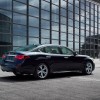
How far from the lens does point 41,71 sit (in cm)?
1105

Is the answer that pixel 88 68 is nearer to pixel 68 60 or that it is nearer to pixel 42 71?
pixel 68 60

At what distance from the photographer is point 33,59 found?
10.7m

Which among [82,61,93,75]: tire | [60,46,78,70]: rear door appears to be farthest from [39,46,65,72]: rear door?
[82,61,93,75]: tire

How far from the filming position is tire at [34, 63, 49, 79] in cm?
1089

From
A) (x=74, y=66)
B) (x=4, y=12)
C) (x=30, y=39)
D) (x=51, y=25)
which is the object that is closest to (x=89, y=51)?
(x=51, y=25)

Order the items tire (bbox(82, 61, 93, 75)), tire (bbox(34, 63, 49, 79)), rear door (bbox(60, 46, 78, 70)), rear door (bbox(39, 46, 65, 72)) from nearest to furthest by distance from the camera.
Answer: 1. tire (bbox(34, 63, 49, 79))
2. rear door (bbox(39, 46, 65, 72))
3. rear door (bbox(60, 46, 78, 70))
4. tire (bbox(82, 61, 93, 75))

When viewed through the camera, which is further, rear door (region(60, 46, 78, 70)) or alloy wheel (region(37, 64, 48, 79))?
rear door (region(60, 46, 78, 70))

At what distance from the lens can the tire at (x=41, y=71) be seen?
10891 mm

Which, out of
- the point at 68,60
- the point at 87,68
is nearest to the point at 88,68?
the point at 87,68

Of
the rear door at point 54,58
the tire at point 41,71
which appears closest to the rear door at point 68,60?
the rear door at point 54,58

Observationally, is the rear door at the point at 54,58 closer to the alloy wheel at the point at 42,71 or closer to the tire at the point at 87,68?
the alloy wheel at the point at 42,71

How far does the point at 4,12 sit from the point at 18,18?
2.25 m

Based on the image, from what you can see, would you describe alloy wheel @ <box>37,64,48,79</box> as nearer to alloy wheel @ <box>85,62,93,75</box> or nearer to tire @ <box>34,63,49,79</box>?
tire @ <box>34,63,49,79</box>

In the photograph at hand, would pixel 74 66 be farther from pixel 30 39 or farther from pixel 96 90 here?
pixel 30 39
